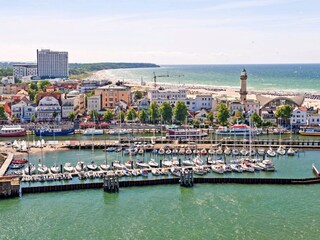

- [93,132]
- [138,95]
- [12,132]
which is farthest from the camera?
[138,95]

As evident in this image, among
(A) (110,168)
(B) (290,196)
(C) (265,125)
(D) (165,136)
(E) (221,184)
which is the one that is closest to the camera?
(B) (290,196)

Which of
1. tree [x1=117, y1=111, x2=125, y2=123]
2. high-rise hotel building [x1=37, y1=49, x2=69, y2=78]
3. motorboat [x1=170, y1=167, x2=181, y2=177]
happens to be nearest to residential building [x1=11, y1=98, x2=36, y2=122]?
tree [x1=117, y1=111, x2=125, y2=123]

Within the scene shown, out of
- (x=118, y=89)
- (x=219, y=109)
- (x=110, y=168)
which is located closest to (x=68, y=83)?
(x=118, y=89)

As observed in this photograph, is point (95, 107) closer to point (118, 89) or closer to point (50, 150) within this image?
point (118, 89)

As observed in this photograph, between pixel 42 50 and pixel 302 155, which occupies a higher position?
pixel 42 50

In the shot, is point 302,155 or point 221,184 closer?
point 221,184

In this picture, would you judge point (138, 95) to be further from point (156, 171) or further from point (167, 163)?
point (156, 171)

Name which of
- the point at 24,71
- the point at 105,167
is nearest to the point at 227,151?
the point at 105,167

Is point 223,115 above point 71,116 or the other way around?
above
